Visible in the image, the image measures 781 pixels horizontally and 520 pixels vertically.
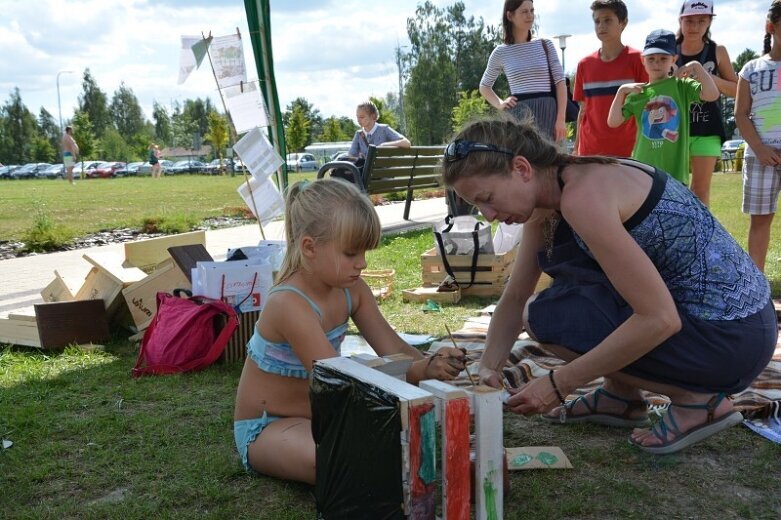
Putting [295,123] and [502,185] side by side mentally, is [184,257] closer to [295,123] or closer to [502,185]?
[502,185]

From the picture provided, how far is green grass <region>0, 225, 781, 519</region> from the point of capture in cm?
219

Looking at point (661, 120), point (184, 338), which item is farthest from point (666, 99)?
point (184, 338)

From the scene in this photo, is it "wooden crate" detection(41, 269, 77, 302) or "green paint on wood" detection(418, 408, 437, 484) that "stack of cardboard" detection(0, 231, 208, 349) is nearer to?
"wooden crate" detection(41, 269, 77, 302)

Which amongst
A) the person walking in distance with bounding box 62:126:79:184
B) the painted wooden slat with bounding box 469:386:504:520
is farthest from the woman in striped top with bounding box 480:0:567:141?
the person walking in distance with bounding box 62:126:79:184

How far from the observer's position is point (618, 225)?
2070 millimetres

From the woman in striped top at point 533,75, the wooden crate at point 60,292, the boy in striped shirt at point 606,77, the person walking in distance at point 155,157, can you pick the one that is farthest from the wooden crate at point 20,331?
the person walking in distance at point 155,157

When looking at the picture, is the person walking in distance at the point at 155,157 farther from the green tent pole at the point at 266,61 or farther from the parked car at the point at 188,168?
the green tent pole at the point at 266,61

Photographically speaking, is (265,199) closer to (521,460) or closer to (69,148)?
(521,460)

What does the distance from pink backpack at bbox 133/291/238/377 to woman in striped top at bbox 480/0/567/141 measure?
114 inches

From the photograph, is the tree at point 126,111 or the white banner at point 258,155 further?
the tree at point 126,111

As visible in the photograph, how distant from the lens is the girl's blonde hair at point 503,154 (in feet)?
7.13

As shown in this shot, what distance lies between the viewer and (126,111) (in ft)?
299

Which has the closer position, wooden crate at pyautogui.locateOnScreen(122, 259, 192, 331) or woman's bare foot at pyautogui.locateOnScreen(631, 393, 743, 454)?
woman's bare foot at pyautogui.locateOnScreen(631, 393, 743, 454)

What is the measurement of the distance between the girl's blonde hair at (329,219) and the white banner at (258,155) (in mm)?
3301
